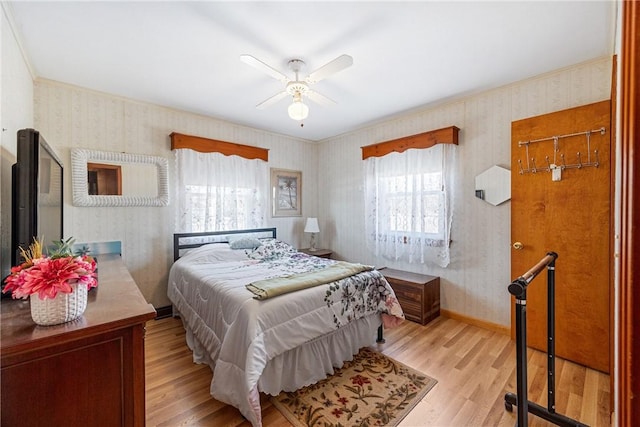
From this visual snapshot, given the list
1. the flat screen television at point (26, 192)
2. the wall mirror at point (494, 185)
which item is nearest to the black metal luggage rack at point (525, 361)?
the wall mirror at point (494, 185)

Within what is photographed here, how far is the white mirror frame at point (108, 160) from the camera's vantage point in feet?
9.16

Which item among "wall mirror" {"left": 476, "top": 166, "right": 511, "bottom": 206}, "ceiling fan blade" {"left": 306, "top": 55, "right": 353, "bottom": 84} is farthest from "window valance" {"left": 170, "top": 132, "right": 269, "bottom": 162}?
"wall mirror" {"left": 476, "top": 166, "right": 511, "bottom": 206}

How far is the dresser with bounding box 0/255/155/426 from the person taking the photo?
93cm

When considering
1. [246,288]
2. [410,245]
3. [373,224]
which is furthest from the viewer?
[373,224]

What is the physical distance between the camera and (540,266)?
60.8 inches

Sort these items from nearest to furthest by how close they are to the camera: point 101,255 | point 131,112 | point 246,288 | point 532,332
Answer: point 246,288, point 532,332, point 101,255, point 131,112

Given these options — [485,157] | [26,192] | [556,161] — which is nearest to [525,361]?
[556,161]

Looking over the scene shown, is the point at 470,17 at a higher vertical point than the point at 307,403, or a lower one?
higher

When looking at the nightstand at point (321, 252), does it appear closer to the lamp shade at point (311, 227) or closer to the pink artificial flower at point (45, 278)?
the lamp shade at point (311, 227)

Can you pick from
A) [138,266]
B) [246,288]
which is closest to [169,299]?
[138,266]

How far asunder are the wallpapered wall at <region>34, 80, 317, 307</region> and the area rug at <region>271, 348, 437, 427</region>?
2.31 metres

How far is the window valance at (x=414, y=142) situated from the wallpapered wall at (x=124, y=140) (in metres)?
2.13

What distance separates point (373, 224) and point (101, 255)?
3.34 metres

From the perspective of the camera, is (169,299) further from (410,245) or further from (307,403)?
(410,245)
